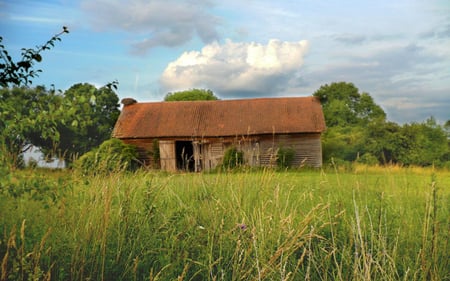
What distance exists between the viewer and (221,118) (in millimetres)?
27562

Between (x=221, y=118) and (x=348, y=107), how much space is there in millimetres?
20072

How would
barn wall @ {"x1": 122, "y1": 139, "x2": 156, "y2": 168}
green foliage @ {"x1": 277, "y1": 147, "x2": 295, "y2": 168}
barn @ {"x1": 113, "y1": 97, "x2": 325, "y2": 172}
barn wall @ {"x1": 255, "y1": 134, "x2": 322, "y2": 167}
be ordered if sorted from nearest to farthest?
green foliage @ {"x1": 277, "y1": 147, "x2": 295, "y2": 168}, barn @ {"x1": 113, "y1": 97, "x2": 325, "y2": 172}, barn wall @ {"x1": 255, "y1": 134, "x2": 322, "y2": 167}, barn wall @ {"x1": 122, "y1": 139, "x2": 156, "y2": 168}

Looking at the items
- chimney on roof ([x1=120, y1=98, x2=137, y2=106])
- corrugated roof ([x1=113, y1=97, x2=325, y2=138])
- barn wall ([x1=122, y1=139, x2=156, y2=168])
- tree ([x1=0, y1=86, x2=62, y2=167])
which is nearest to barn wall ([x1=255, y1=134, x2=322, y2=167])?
corrugated roof ([x1=113, y1=97, x2=325, y2=138])

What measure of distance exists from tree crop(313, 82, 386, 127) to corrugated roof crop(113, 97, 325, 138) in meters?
15.0

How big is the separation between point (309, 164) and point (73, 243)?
2303 cm

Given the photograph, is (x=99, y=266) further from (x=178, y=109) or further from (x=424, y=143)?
(x=424, y=143)

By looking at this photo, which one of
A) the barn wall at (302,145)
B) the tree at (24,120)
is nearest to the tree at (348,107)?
the barn wall at (302,145)

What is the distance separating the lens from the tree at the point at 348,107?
141 ft

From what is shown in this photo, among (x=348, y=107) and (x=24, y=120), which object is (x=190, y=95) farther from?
(x=24, y=120)

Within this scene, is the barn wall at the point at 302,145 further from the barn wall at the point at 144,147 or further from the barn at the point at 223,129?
the barn wall at the point at 144,147

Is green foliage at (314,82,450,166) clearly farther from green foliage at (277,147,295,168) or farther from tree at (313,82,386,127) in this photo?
green foliage at (277,147,295,168)

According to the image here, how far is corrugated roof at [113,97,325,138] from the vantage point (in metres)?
26.3

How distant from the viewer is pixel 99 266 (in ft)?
13.3

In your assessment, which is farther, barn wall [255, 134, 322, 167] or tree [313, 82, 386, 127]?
tree [313, 82, 386, 127]
